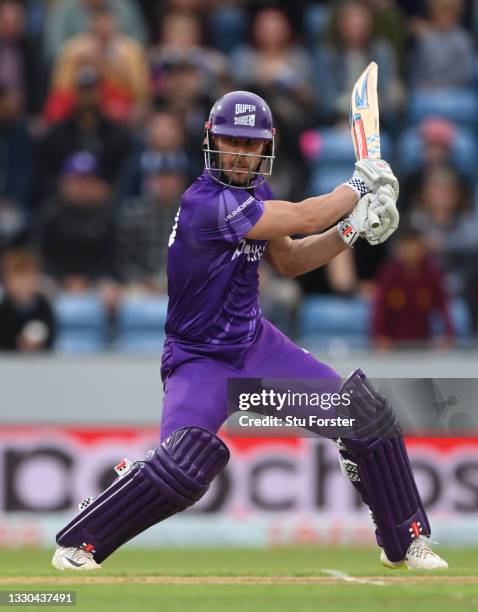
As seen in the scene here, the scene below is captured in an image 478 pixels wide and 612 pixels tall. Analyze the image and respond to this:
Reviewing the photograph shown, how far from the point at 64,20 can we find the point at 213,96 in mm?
1801

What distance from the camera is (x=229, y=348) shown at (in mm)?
6336

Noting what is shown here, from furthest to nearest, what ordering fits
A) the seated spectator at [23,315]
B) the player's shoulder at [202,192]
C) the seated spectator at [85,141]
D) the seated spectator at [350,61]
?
1. the seated spectator at [350,61]
2. the seated spectator at [85,141]
3. the seated spectator at [23,315]
4. the player's shoulder at [202,192]

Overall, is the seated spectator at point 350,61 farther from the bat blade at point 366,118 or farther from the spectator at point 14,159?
the bat blade at point 366,118

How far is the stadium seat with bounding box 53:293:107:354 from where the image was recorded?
36.3 feet

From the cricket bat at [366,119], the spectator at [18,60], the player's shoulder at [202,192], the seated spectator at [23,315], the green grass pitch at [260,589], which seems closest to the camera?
the green grass pitch at [260,589]

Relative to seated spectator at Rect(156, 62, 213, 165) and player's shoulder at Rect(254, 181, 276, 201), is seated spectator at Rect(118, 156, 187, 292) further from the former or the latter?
player's shoulder at Rect(254, 181, 276, 201)

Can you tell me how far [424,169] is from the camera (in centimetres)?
1202

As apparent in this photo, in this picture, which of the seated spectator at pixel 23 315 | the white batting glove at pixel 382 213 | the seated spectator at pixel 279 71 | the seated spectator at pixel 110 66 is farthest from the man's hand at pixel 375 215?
the seated spectator at pixel 110 66

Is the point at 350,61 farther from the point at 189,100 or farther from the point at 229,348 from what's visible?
the point at 229,348

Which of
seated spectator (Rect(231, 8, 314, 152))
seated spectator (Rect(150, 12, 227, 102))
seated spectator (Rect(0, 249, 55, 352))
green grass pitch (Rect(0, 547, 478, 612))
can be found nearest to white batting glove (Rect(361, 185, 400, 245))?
green grass pitch (Rect(0, 547, 478, 612))

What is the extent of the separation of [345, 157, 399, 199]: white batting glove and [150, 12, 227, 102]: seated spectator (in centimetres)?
621

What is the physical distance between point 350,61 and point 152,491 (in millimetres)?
7447

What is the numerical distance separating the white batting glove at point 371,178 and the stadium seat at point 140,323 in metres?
4.82

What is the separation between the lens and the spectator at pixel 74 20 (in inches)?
516
